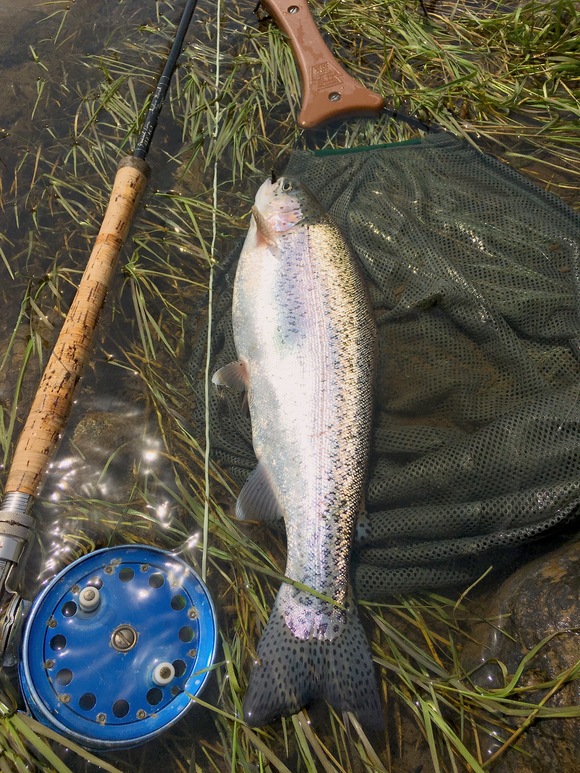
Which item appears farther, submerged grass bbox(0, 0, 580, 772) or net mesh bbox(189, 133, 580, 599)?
net mesh bbox(189, 133, 580, 599)

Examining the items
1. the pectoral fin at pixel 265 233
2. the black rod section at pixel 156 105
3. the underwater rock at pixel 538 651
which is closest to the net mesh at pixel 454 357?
the underwater rock at pixel 538 651

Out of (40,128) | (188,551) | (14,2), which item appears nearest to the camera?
(188,551)

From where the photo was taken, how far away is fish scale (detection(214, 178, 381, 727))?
2.34 meters

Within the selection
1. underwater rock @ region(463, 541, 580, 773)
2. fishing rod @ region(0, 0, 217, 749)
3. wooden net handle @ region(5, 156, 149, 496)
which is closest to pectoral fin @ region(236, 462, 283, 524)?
fishing rod @ region(0, 0, 217, 749)

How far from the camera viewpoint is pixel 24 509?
2.46m

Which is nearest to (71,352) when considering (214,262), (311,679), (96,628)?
(214,262)

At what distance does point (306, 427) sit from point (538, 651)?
1.39 m

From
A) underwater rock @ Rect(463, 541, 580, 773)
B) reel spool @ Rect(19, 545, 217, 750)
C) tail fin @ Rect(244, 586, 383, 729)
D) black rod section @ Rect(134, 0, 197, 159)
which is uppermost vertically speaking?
black rod section @ Rect(134, 0, 197, 159)

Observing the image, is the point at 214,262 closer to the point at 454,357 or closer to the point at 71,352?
the point at 71,352

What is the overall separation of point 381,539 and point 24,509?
5.38ft

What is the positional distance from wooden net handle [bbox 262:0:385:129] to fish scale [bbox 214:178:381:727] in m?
1.06

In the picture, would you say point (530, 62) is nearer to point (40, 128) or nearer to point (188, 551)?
point (40, 128)

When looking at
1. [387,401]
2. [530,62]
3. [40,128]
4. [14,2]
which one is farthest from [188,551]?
[14,2]

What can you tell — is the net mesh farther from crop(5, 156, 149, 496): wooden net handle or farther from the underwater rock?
crop(5, 156, 149, 496): wooden net handle
